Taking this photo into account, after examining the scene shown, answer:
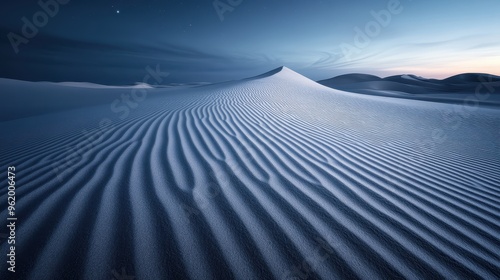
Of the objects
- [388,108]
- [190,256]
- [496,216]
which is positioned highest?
[190,256]

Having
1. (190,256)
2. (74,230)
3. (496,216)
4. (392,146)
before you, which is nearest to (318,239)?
(190,256)

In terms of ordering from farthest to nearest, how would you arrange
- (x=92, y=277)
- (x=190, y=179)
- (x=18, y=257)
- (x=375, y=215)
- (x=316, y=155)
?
(x=316, y=155), (x=190, y=179), (x=375, y=215), (x=18, y=257), (x=92, y=277)

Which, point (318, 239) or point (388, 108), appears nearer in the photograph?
point (318, 239)

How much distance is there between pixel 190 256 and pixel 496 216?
2.69 metres

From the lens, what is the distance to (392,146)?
13.8ft

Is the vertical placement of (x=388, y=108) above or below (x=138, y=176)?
below

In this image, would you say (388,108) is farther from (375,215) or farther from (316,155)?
(375,215)

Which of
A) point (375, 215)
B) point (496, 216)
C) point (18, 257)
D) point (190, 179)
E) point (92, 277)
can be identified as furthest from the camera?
point (190, 179)

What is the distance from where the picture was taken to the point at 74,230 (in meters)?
1.49

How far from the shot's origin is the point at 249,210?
1.78m

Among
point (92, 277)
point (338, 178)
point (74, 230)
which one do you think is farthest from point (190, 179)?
point (338, 178)

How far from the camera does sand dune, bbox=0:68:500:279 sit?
130 cm

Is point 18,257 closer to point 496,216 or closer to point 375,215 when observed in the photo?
point 375,215

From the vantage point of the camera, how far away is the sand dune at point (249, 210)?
1300mm
